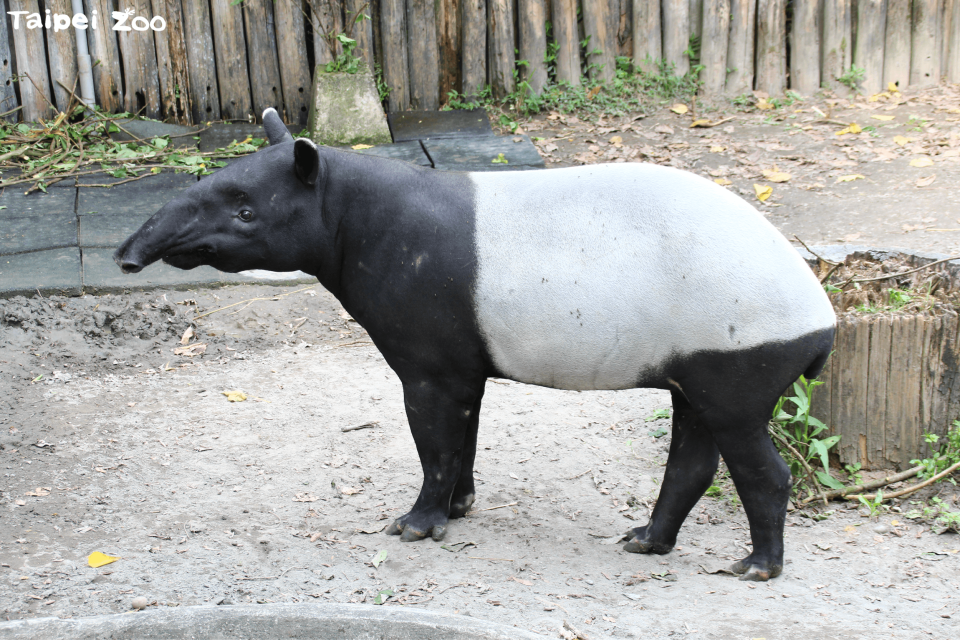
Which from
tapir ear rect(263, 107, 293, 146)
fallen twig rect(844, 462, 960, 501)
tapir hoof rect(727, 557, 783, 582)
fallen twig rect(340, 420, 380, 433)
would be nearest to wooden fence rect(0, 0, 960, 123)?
fallen twig rect(340, 420, 380, 433)

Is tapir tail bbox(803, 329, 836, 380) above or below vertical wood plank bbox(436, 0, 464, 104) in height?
below

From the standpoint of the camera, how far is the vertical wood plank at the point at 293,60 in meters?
8.35

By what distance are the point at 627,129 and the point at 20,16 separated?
5.86m

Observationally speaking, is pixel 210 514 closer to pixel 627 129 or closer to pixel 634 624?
pixel 634 624

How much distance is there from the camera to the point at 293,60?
Answer: 850cm

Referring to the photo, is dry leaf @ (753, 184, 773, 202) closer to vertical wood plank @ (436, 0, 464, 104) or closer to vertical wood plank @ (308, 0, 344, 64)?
vertical wood plank @ (436, 0, 464, 104)

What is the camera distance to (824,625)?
2.78 meters

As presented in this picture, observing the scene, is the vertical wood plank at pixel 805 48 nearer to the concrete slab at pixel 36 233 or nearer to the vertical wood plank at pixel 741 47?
the vertical wood plank at pixel 741 47

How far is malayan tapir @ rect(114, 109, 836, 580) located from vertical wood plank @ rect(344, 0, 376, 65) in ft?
18.3

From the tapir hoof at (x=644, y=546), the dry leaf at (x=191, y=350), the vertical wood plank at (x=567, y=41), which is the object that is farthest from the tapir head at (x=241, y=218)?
the vertical wood plank at (x=567, y=41)

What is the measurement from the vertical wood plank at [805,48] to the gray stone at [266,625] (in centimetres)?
803

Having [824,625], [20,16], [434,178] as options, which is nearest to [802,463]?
[824,625]

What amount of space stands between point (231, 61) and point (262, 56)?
0.30 meters

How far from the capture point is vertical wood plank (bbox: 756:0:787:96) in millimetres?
8742
